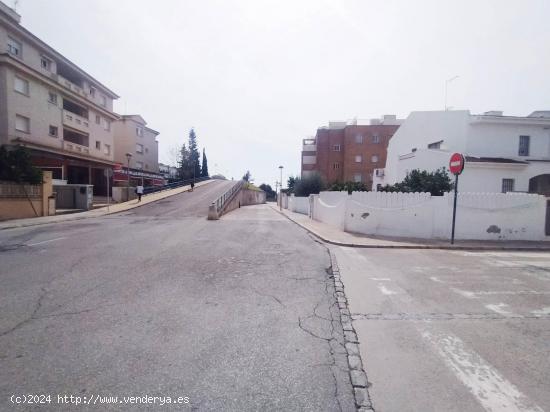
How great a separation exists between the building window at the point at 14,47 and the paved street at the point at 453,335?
1199 inches

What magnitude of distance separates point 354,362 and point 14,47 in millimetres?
33083

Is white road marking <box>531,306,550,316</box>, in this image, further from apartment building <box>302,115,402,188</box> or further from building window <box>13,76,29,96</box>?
apartment building <box>302,115,402,188</box>

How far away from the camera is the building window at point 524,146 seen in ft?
82.3

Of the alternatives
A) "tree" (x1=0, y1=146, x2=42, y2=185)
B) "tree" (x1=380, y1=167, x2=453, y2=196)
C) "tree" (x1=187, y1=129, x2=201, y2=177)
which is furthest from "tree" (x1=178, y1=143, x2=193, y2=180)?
"tree" (x1=380, y1=167, x2=453, y2=196)

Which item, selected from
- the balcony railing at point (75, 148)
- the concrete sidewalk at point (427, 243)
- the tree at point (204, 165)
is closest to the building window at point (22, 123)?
the balcony railing at point (75, 148)

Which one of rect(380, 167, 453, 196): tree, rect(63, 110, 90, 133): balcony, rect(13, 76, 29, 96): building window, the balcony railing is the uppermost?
rect(13, 76, 29, 96): building window

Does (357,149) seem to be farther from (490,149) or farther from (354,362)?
(354,362)

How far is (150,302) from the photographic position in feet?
16.2

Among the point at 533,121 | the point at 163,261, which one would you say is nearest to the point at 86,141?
the point at 163,261

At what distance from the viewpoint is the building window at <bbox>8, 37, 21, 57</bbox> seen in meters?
23.7

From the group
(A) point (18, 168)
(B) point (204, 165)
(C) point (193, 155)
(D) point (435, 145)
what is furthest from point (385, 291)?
(B) point (204, 165)

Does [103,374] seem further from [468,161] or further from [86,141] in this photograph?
[86,141]

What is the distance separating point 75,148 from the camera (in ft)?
99.2

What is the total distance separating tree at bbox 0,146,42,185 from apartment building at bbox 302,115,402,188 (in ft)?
127
